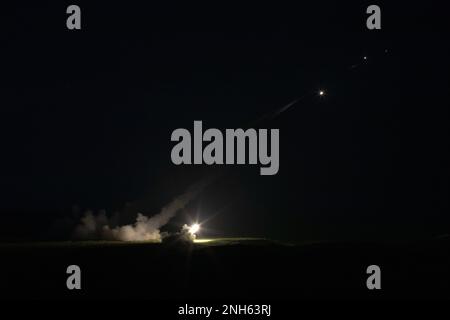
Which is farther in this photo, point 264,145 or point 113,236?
point 113,236

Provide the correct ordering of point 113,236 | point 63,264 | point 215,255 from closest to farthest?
point 63,264 < point 215,255 < point 113,236

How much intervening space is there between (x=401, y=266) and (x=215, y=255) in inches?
1023

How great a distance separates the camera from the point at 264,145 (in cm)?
6975

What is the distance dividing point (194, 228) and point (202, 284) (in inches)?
494

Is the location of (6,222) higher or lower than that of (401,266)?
higher

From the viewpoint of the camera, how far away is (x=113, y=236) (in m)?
107

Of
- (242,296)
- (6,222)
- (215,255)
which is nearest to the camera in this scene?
(242,296)

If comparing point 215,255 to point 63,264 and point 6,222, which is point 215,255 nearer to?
point 63,264

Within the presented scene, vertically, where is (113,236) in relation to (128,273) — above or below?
above

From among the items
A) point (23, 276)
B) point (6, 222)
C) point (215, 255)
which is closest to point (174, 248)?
point (215, 255)

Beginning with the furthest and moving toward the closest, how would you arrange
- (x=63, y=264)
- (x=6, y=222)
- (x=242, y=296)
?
(x=6, y=222), (x=63, y=264), (x=242, y=296)
